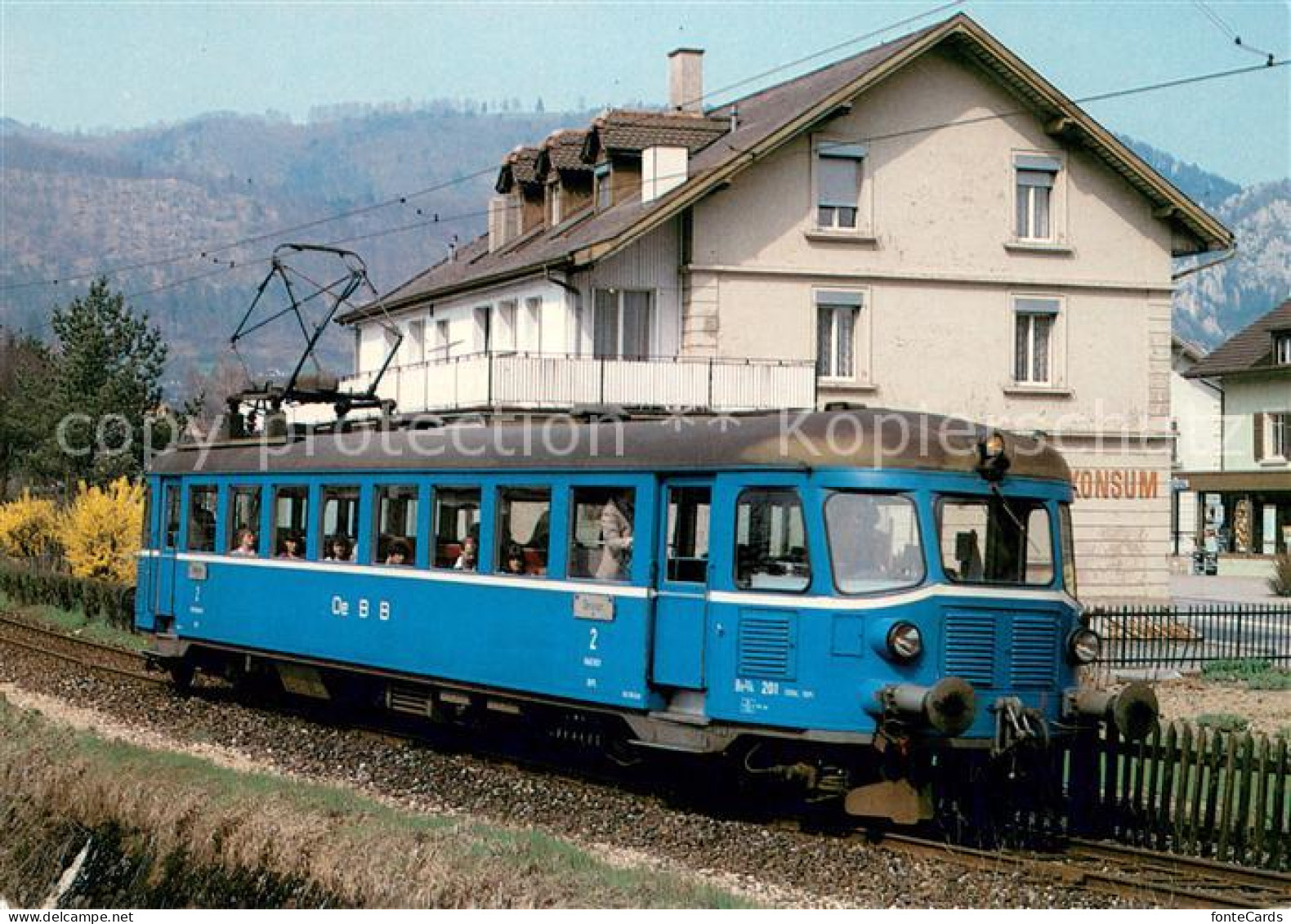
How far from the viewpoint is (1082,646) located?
13.5 m

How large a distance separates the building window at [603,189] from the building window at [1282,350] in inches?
1264

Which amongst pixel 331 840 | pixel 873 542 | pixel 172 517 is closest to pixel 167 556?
pixel 172 517

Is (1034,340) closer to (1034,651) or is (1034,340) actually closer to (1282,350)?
(1034,651)

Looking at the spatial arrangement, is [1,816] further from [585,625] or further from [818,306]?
[818,306]

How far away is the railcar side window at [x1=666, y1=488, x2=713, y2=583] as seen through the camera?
44.2ft

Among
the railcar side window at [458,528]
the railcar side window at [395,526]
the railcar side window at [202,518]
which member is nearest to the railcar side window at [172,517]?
the railcar side window at [202,518]

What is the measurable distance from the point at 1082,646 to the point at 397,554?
6527 mm

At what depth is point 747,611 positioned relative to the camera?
42.8ft

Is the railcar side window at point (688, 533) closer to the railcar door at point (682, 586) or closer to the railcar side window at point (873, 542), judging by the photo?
the railcar door at point (682, 586)

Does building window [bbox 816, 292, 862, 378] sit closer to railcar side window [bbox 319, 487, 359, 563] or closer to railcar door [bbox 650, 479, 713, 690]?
railcar side window [bbox 319, 487, 359, 563]

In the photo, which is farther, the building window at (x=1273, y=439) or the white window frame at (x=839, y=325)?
the building window at (x=1273, y=439)

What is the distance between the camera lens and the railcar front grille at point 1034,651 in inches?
513

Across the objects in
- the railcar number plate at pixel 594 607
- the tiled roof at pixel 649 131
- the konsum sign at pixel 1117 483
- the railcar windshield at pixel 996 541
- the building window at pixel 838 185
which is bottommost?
the railcar number plate at pixel 594 607

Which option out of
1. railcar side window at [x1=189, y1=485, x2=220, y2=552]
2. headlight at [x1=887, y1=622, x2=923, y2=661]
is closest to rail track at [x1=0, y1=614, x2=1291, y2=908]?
headlight at [x1=887, y1=622, x2=923, y2=661]
